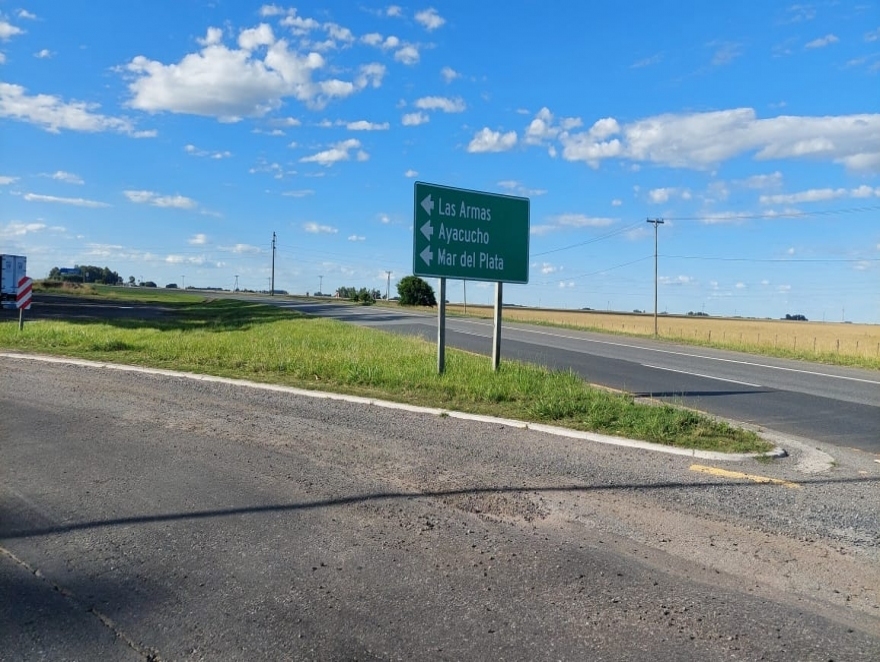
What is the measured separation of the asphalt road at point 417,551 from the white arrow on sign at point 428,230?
614 cm

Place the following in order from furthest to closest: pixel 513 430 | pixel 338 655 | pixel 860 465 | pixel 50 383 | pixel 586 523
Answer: pixel 50 383, pixel 513 430, pixel 860 465, pixel 586 523, pixel 338 655

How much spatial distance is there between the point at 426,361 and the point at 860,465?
28.7ft

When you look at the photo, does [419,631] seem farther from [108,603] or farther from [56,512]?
[56,512]

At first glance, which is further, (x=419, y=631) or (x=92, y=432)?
(x=92, y=432)

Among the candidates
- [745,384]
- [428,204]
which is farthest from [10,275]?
[745,384]

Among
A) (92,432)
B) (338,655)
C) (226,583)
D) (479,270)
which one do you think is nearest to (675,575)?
(338,655)

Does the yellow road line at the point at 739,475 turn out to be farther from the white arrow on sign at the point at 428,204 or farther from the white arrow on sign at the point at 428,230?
the white arrow on sign at the point at 428,204

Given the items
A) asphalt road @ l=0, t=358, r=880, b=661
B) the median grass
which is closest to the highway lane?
the median grass

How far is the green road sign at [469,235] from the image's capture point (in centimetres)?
1366

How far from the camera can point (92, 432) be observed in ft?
26.7

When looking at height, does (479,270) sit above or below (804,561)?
above

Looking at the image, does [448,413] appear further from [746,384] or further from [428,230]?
[746,384]

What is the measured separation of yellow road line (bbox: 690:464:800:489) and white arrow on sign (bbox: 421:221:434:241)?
7.55m

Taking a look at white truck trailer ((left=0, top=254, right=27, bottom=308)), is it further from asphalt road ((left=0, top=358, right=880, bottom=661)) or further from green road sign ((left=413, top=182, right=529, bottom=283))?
asphalt road ((left=0, top=358, right=880, bottom=661))
